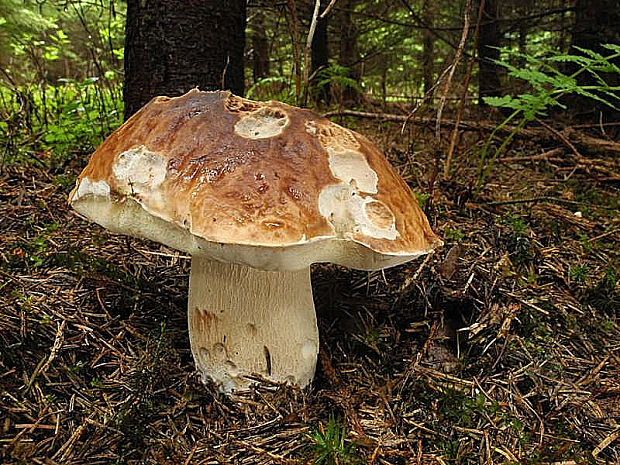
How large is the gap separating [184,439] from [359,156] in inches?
48.4

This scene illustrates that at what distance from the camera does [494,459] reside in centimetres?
173

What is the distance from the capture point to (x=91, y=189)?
174cm

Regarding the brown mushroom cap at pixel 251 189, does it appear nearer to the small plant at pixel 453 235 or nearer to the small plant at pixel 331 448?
the small plant at pixel 331 448

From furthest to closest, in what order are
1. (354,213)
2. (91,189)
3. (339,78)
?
(339,78) < (91,189) < (354,213)

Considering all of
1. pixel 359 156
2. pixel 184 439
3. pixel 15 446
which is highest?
pixel 359 156

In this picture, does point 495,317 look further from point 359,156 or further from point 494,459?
point 359,156

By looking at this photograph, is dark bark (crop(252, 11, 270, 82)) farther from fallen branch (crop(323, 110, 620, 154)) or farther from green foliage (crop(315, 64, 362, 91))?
fallen branch (crop(323, 110, 620, 154))

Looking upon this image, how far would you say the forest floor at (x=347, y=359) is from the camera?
174 centimetres

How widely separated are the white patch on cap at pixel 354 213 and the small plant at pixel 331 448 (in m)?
0.71

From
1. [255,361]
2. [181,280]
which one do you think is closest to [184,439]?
[255,361]

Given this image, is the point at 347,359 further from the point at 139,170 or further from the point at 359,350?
the point at 139,170

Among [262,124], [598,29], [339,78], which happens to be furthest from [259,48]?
[262,124]

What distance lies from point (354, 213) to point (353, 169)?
186mm

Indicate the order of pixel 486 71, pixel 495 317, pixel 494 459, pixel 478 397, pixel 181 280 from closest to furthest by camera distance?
pixel 494 459, pixel 478 397, pixel 495 317, pixel 181 280, pixel 486 71
